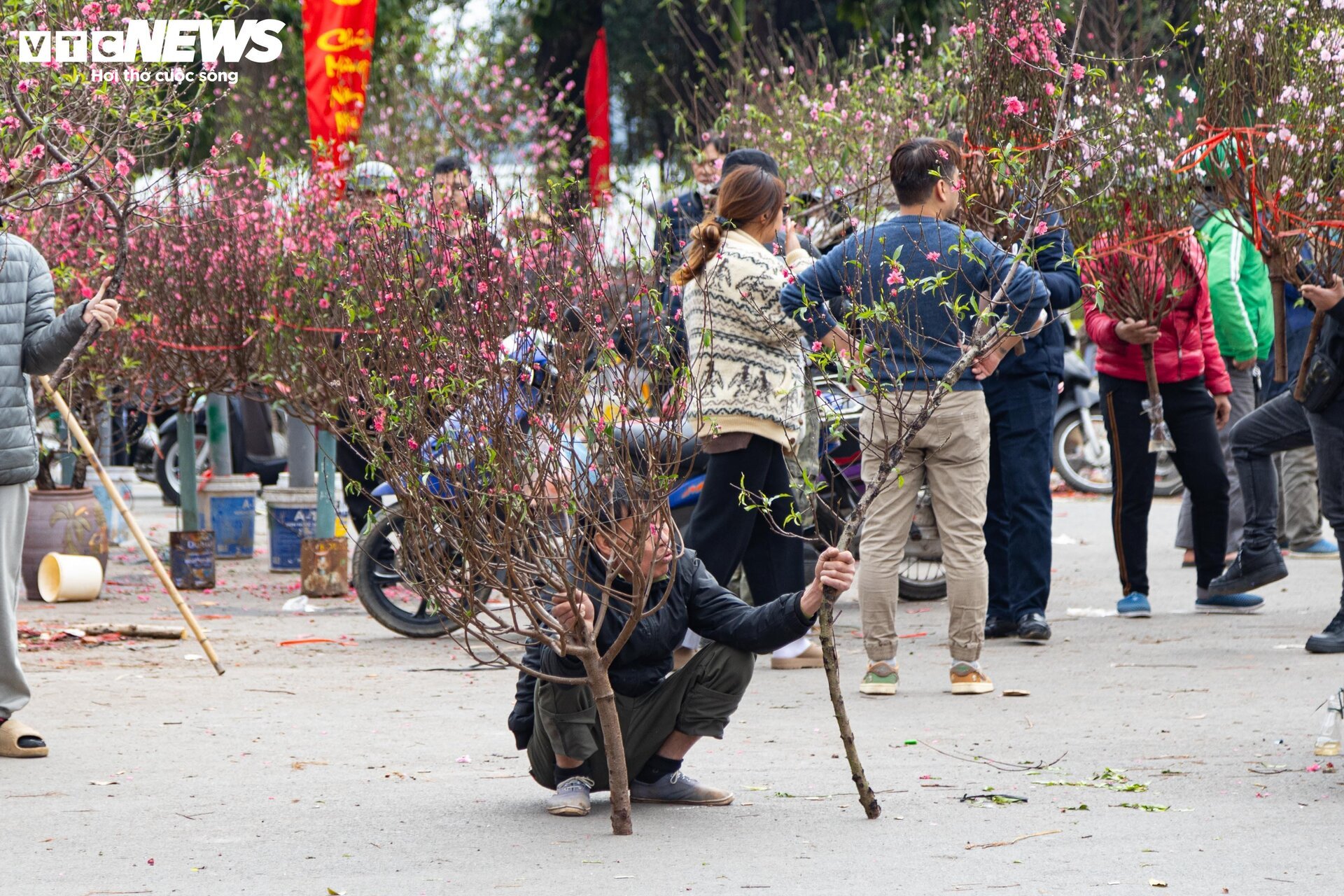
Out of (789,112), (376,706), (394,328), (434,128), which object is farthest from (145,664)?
(434,128)

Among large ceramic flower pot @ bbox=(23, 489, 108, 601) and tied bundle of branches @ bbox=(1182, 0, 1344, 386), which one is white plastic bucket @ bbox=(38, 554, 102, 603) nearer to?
large ceramic flower pot @ bbox=(23, 489, 108, 601)

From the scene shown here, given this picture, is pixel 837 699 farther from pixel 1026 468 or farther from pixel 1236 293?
pixel 1236 293

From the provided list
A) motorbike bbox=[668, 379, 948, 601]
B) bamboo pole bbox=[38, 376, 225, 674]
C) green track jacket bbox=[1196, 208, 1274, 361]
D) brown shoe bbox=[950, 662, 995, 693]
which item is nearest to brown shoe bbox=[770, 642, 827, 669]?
motorbike bbox=[668, 379, 948, 601]

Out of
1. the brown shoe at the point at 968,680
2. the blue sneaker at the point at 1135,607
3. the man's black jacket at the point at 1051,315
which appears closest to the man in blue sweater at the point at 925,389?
the brown shoe at the point at 968,680

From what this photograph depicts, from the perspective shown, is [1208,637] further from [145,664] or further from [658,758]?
[145,664]

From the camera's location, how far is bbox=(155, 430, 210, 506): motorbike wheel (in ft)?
48.6

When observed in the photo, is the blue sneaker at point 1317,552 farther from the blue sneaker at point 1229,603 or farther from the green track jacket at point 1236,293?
the blue sneaker at point 1229,603

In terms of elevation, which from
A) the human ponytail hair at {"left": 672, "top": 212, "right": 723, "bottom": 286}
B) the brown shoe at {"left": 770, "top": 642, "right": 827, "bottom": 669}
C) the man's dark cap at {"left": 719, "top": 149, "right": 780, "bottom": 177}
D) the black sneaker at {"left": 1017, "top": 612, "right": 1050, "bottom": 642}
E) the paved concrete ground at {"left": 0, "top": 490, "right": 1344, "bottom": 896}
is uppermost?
the man's dark cap at {"left": 719, "top": 149, "right": 780, "bottom": 177}

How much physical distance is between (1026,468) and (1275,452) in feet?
4.49

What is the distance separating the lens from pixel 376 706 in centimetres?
662

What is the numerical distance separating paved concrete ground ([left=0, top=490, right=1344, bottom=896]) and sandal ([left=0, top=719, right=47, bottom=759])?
4.4 inches

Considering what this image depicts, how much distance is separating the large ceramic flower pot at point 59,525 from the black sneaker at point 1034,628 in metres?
5.25

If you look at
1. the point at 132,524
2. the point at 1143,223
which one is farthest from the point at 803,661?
the point at 132,524

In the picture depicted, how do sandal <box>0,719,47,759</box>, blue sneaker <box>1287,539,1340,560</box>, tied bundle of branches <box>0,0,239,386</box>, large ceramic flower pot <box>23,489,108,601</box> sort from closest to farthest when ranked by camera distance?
sandal <box>0,719,47,759</box> < tied bundle of branches <box>0,0,239,386</box> < large ceramic flower pot <box>23,489,108,601</box> < blue sneaker <box>1287,539,1340,560</box>
